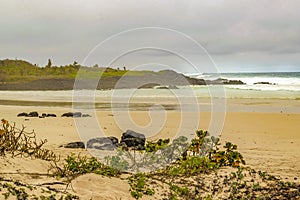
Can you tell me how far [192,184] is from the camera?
664 centimetres

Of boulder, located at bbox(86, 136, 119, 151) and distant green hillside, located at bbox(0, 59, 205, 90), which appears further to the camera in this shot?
distant green hillside, located at bbox(0, 59, 205, 90)

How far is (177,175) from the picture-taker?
6984 millimetres

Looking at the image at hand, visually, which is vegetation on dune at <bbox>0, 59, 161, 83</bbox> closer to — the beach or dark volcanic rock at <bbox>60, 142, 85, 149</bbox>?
the beach

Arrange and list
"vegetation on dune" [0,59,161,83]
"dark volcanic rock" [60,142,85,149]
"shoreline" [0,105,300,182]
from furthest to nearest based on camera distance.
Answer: "vegetation on dune" [0,59,161,83] → "dark volcanic rock" [60,142,85,149] → "shoreline" [0,105,300,182]

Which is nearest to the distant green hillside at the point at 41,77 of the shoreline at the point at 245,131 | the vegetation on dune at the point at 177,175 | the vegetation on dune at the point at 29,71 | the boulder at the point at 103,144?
the vegetation on dune at the point at 29,71

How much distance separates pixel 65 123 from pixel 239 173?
9469mm

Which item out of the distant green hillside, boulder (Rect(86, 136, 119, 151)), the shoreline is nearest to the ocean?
the distant green hillside

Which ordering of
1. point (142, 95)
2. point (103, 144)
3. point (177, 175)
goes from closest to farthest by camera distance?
point (177, 175), point (103, 144), point (142, 95)

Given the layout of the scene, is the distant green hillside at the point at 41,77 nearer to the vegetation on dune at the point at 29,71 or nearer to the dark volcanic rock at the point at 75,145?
the vegetation on dune at the point at 29,71

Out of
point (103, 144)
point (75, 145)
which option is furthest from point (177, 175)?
point (75, 145)

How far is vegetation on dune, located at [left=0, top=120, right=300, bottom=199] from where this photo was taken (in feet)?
20.4

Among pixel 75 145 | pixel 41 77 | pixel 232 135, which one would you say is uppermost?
pixel 41 77

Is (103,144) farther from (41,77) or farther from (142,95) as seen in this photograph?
(41,77)

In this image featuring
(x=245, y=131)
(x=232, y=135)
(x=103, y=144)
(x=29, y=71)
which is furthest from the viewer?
(x=29, y=71)
